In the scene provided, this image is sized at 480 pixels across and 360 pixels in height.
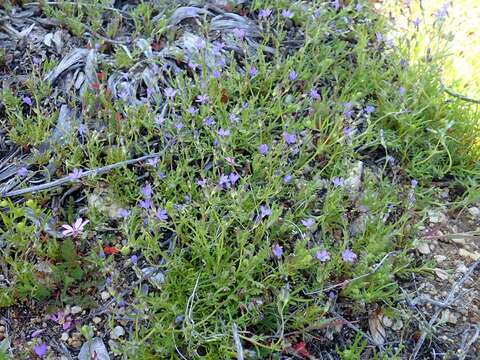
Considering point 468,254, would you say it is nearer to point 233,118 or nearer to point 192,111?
point 233,118

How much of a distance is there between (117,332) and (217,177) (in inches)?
33.7

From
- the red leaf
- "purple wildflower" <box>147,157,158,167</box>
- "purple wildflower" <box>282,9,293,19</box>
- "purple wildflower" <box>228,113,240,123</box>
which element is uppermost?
"purple wildflower" <box>282,9,293,19</box>

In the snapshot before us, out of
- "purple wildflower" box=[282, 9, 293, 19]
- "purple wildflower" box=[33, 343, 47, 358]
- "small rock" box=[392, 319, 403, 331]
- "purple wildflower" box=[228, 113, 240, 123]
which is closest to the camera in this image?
"purple wildflower" box=[33, 343, 47, 358]

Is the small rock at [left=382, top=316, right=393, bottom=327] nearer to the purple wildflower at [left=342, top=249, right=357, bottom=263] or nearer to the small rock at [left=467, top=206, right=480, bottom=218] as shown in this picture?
the purple wildflower at [left=342, top=249, right=357, bottom=263]

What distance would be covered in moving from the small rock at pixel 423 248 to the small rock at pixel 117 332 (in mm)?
1511

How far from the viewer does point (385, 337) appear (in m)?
2.43

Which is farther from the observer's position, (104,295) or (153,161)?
(153,161)

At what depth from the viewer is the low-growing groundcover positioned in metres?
2.27

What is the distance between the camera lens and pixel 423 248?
9.00ft

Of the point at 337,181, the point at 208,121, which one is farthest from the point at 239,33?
the point at 337,181

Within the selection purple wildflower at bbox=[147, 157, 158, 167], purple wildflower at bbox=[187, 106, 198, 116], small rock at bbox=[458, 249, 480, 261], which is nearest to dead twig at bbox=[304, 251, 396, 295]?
small rock at bbox=[458, 249, 480, 261]

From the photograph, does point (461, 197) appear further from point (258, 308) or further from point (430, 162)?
point (258, 308)

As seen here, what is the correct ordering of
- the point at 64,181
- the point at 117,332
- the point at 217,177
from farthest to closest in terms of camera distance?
the point at 217,177 → the point at 64,181 → the point at 117,332

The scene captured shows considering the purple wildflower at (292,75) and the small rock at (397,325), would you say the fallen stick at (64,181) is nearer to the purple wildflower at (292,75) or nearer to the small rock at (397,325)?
the purple wildflower at (292,75)
